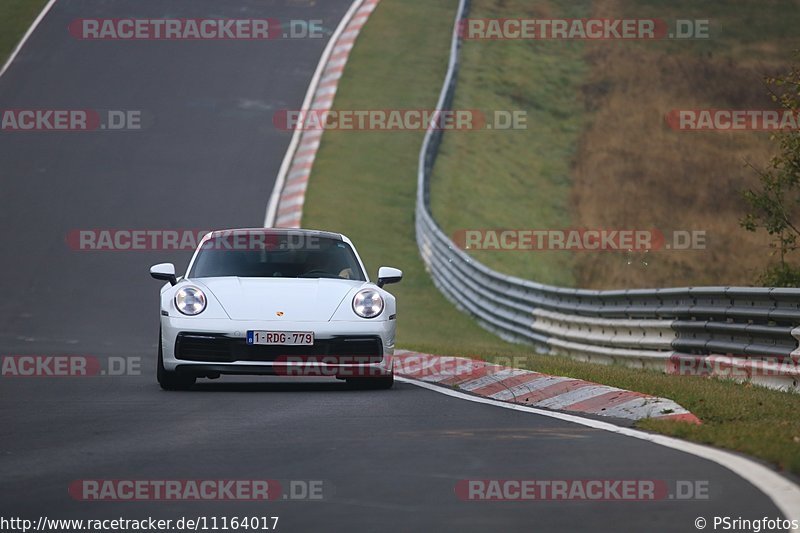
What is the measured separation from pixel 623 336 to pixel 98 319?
28.8 feet

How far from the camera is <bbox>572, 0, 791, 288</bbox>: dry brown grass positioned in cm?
2833

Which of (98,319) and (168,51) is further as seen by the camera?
(168,51)

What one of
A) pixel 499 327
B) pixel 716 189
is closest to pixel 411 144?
pixel 716 189

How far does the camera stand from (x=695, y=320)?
14.4 meters

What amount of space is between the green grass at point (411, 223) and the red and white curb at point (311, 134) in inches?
9.8

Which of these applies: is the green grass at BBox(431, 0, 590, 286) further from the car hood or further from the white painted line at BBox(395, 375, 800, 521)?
the white painted line at BBox(395, 375, 800, 521)

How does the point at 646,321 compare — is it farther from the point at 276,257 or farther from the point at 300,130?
the point at 300,130

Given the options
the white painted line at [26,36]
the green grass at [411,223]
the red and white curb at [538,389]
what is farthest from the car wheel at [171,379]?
the white painted line at [26,36]

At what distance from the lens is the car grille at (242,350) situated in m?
12.0

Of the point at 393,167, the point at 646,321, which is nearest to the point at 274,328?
the point at 646,321

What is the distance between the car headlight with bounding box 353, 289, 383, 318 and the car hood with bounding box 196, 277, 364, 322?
0.12m

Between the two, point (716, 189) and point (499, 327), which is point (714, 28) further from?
point (499, 327)

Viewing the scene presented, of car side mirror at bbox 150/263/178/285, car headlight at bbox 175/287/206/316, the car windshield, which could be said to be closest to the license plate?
car headlight at bbox 175/287/206/316

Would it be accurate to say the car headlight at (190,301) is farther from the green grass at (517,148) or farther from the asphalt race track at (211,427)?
the green grass at (517,148)
